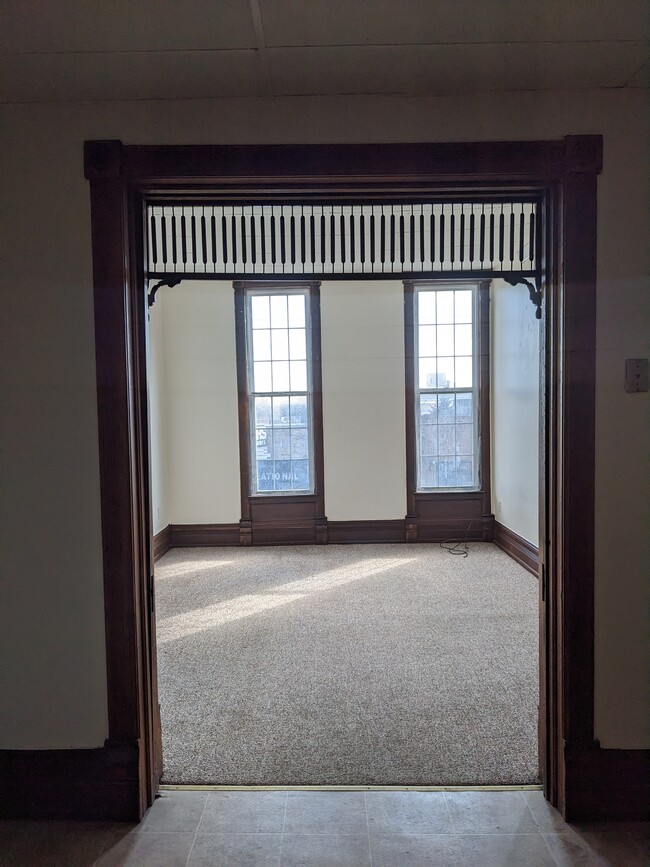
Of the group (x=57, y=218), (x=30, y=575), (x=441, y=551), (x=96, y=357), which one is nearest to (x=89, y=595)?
(x=30, y=575)

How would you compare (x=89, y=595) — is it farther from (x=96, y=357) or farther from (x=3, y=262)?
(x=3, y=262)

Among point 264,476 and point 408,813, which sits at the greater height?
point 264,476

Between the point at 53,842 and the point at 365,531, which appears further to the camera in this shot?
the point at 365,531

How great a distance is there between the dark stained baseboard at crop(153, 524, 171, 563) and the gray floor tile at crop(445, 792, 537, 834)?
12.9ft

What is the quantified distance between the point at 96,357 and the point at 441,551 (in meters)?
4.37

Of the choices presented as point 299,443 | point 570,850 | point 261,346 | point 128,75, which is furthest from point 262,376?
point 570,850

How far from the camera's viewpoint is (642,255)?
1836mm

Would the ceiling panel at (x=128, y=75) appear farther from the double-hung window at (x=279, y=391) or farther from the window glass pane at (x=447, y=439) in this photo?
the window glass pane at (x=447, y=439)

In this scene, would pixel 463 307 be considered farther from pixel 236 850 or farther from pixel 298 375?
pixel 236 850

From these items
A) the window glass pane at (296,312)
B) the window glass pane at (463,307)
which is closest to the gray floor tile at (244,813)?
the window glass pane at (296,312)

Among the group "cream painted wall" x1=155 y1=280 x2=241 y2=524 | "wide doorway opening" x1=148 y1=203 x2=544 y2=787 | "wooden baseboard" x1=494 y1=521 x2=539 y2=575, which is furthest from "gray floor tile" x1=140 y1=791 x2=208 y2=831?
"cream painted wall" x1=155 y1=280 x2=241 y2=524

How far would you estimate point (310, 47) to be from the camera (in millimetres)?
1574

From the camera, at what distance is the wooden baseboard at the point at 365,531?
5793mm

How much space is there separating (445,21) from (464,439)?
473cm
